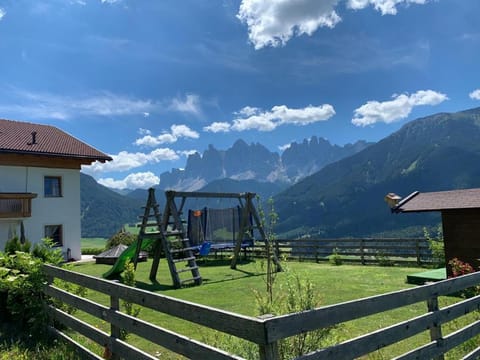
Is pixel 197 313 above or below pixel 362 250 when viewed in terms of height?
above

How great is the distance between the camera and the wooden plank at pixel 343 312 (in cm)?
210

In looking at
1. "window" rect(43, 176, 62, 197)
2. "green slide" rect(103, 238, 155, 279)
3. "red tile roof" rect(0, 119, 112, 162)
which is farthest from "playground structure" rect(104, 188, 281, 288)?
"red tile roof" rect(0, 119, 112, 162)

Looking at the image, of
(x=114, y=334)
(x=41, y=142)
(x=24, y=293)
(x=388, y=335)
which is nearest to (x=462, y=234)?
(x=388, y=335)

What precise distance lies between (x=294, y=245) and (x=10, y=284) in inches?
541

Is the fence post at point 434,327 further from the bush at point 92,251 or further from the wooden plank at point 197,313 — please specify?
the bush at point 92,251

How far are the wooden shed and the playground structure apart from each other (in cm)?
435

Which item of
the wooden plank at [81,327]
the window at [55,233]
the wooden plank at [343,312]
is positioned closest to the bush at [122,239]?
the window at [55,233]

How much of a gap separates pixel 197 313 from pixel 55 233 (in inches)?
821

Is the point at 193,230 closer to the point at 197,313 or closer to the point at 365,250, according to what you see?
the point at 365,250

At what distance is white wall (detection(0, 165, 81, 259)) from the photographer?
19.1m

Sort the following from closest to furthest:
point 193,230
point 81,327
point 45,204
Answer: point 81,327 < point 193,230 < point 45,204

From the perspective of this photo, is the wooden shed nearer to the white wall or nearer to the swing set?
the swing set

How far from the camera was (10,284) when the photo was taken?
531 centimetres

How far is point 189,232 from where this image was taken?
1797 cm
